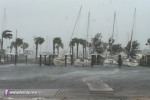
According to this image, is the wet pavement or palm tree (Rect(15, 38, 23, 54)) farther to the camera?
palm tree (Rect(15, 38, 23, 54))

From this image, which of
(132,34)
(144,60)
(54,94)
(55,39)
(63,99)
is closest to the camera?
(63,99)

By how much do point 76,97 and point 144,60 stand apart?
110128 millimetres

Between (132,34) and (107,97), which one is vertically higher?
(132,34)

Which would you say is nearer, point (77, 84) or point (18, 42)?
point (77, 84)

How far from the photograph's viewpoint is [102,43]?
14312 cm

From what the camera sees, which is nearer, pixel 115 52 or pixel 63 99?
pixel 63 99

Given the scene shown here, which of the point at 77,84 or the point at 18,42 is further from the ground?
the point at 18,42

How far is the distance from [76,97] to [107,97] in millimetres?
1227

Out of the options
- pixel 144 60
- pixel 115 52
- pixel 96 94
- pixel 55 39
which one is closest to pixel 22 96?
pixel 96 94

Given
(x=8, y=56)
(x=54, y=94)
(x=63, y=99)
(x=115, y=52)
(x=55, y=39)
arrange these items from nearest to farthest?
(x=63, y=99) < (x=54, y=94) < (x=115, y=52) < (x=8, y=56) < (x=55, y=39)

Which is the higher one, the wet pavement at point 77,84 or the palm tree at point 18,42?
the palm tree at point 18,42

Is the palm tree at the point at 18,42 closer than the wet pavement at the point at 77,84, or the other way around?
the wet pavement at the point at 77,84

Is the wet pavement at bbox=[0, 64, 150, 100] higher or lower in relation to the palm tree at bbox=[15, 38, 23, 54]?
lower

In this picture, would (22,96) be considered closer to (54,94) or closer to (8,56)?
(54,94)
